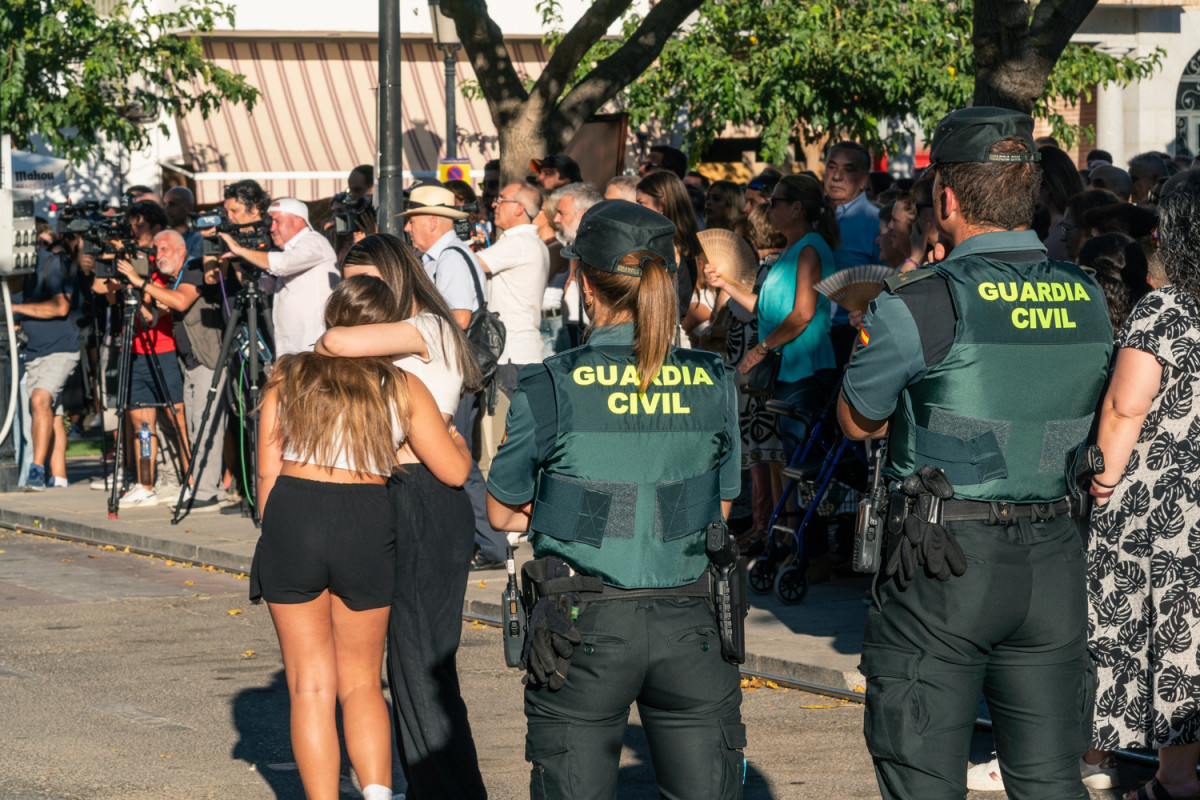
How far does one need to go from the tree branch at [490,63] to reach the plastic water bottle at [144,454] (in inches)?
147

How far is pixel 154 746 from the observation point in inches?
235

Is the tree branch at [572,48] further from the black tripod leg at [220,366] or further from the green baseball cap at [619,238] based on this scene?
the green baseball cap at [619,238]

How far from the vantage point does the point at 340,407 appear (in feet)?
14.9

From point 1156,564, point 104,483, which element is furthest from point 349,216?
point 1156,564

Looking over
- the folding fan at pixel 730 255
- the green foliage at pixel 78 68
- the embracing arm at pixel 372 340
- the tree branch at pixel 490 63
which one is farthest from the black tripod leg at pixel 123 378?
the green foliage at pixel 78 68

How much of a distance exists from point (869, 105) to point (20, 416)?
1137 centimetres

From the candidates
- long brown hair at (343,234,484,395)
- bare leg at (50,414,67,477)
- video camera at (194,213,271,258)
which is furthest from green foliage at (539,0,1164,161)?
long brown hair at (343,234,484,395)

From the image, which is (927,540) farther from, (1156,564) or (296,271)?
(296,271)

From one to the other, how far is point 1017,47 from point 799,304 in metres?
1.88

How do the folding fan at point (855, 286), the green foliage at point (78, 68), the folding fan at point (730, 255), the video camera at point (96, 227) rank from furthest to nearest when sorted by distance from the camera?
the green foliage at point (78, 68) → the video camera at point (96, 227) → the folding fan at point (730, 255) → the folding fan at point (855, 286)

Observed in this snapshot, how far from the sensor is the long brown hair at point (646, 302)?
141 inches

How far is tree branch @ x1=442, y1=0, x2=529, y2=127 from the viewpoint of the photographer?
1285 cm

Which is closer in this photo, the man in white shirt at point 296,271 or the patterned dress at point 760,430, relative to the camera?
the patterned dress at point 760,430

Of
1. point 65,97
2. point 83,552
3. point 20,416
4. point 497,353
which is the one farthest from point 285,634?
point 65,97
